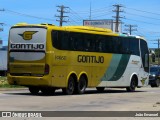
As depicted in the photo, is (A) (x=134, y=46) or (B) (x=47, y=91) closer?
(B) (x=47, y=91)

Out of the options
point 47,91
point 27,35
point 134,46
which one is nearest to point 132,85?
point 134,46

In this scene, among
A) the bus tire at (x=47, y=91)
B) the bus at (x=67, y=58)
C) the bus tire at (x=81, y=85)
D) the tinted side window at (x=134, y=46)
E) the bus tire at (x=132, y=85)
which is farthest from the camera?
the bus tire at (x=132, y=85)

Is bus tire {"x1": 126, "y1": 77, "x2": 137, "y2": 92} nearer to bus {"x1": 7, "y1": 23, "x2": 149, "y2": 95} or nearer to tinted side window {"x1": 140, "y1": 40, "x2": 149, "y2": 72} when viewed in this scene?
bus {"x1": 7, "y1": 23, "x2": 149, "y2": 95}

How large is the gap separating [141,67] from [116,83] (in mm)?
3366

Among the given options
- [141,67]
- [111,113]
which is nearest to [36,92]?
[141,67]

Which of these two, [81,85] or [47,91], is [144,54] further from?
[47,91]

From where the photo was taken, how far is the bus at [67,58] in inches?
944

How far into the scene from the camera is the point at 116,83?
29734 millimetres

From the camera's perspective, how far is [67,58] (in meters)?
25.3

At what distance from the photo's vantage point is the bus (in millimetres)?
23984

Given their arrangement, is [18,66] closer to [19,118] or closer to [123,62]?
[123,62]

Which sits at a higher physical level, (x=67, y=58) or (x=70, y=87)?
(x=67, y=58)

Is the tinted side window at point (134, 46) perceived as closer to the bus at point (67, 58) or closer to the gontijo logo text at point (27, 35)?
the bus at point (67, 58)

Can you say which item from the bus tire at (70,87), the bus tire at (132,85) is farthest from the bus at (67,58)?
the bus tire at (132,85)
